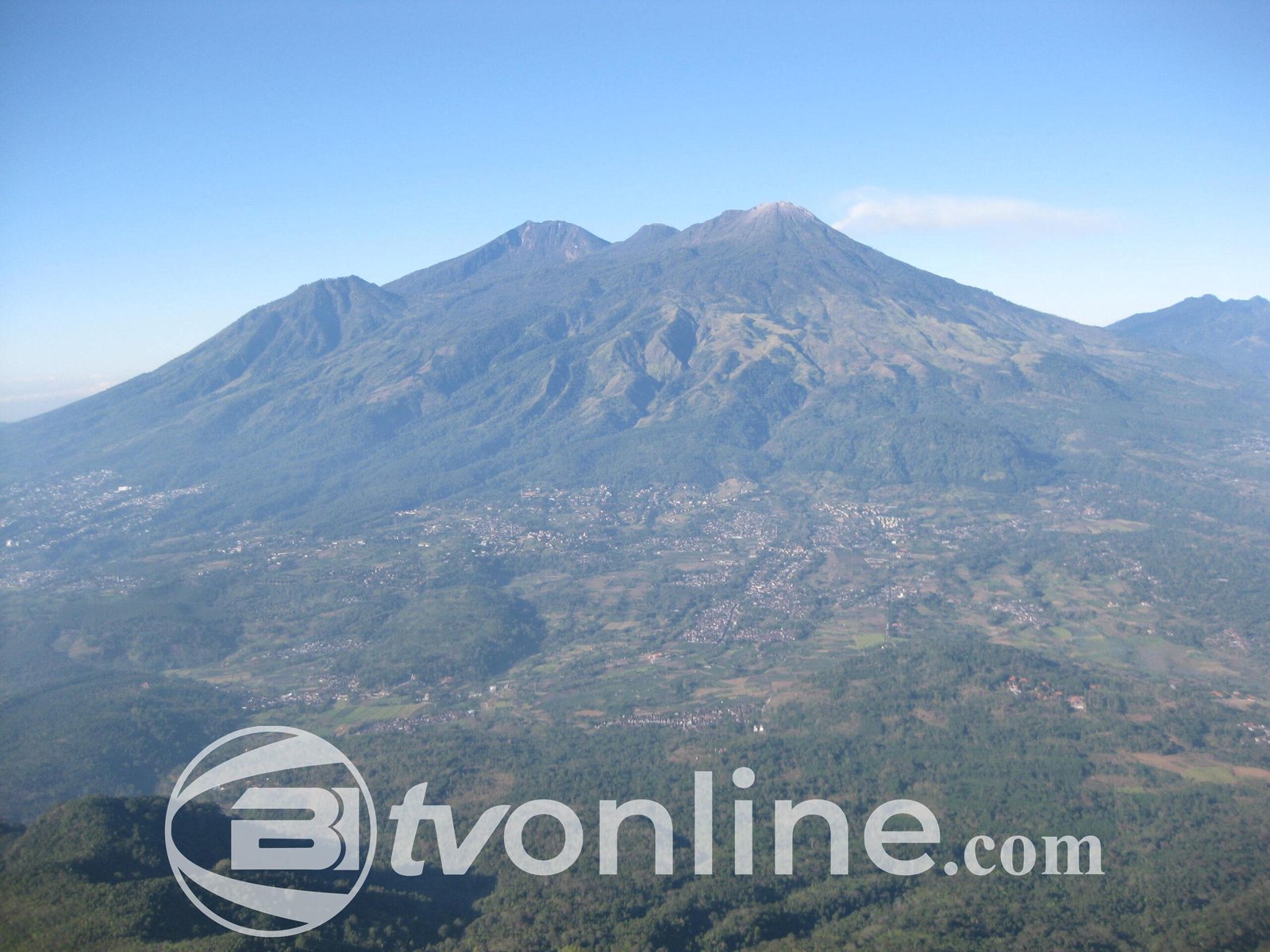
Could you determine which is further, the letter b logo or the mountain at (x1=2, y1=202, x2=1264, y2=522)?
the mountain at (x1=2, y1=202, x2=1264, y2=522)

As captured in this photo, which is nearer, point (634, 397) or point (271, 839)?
point (271, 839)

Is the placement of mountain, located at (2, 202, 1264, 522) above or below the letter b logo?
above

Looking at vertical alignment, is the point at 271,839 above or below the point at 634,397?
below

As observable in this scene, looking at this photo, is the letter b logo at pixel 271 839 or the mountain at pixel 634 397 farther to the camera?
the mountain at pixel 634 397

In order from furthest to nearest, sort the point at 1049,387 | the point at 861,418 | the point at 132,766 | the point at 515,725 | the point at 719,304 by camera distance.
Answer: the point at 719,304, the point at 1049,387, the point at 861,418, the point at 515,725, the point at 132,766

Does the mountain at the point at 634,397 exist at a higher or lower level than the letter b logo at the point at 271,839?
higher

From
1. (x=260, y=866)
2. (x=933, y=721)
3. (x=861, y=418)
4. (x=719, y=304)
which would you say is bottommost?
(x=933, y=721)

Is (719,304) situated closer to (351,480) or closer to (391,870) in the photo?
(351,480)

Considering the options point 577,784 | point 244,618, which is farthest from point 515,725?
point 244,618
